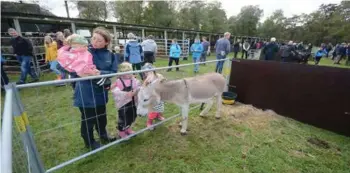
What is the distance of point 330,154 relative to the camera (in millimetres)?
3150

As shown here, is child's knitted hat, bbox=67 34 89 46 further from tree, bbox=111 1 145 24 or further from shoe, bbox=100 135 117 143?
tree, bbox=111 1 145 24

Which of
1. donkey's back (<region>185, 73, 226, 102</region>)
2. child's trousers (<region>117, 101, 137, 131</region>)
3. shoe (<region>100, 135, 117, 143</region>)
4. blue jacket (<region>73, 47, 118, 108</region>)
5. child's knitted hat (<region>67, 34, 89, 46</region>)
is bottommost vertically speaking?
shoe (<region>100, 135, 117, 143</region>)

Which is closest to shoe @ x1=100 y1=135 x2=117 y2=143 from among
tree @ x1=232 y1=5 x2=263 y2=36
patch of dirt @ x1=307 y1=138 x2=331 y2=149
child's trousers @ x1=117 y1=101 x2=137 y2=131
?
child's trousers @ x1=117 y1=101 x2=137 y2=131

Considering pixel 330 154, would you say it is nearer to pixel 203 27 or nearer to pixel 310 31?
pixel 203 27

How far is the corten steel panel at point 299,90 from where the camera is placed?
3779mm

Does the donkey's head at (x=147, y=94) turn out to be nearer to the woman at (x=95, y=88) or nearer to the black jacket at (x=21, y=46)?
the woman at (x=95, y=88)

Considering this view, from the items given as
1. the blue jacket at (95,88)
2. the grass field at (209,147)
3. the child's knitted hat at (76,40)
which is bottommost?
the grass field at (209,147)

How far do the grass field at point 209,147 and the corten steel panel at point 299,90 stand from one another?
0.28m

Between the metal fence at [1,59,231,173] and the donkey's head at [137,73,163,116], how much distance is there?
0.21 meters

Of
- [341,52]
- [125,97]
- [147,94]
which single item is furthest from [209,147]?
[341,52]

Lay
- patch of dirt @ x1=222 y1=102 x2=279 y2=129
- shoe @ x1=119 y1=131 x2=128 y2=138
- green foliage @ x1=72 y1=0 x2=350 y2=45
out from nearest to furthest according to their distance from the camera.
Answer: shoe @ x1=119 y1=131 x2=128 y2=138, patch of dirt @ x1=222 y1=102 x2=279 y2=129, green foliage @ x1=72 y1=0 x2=350 y2=45

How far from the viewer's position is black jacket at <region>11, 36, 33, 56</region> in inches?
249

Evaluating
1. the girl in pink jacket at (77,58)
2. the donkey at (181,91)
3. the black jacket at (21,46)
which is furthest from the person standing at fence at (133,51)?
the girl in pink jacket at (77,58)

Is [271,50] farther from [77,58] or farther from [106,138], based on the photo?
[77,58]
